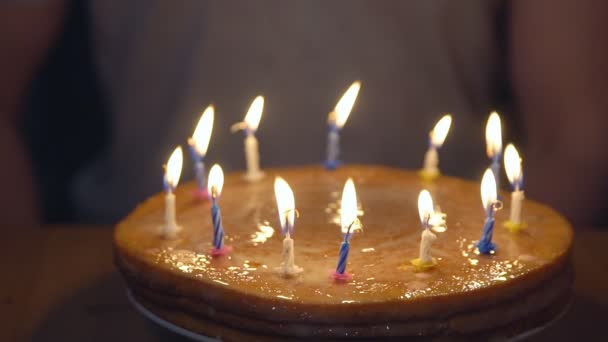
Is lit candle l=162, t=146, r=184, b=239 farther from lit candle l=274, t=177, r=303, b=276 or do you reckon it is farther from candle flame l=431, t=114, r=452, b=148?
candle flame l=431, t=114, r=452, b=148

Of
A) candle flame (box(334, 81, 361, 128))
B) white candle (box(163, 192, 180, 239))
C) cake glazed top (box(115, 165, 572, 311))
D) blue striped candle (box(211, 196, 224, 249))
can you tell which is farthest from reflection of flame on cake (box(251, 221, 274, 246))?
candle flame (box(334, 81, 361, 128))

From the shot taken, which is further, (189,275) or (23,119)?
(23,119)

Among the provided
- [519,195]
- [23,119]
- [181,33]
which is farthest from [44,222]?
[519,195]

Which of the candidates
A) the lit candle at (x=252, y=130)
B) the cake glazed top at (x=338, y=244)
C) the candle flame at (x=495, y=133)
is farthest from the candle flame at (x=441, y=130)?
the lit candle at (x=252, y=130)

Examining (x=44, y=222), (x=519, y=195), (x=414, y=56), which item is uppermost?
(x=414, y=56)

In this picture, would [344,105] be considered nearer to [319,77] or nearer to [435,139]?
[435,139]

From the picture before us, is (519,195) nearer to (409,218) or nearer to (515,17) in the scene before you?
(409,218)

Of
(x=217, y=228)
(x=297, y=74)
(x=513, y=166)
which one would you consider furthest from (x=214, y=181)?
(x=297, y=74)

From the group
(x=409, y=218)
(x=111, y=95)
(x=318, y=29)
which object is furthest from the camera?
(x=111, y=95)
